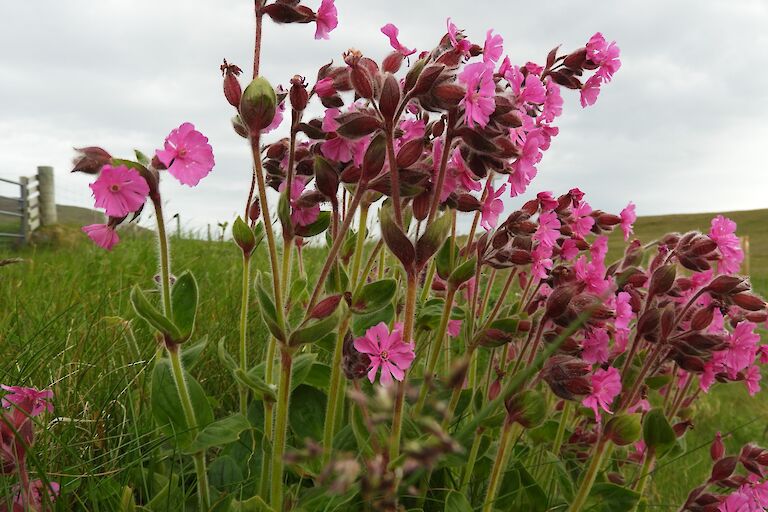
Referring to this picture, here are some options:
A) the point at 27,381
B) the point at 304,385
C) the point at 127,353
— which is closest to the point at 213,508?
the point at 304,385

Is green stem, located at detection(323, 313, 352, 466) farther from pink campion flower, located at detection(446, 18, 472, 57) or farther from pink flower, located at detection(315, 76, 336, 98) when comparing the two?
pink campion flower, located at detection(446, 18, 472, 57)

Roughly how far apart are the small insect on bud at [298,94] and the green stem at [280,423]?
52 centimetres

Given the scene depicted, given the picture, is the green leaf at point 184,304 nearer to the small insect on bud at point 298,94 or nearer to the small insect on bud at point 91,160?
the small insect on bud at point 91,160

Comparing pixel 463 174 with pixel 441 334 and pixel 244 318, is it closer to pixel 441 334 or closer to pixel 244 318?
pixel 441 334

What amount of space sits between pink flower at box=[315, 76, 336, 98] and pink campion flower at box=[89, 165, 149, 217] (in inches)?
17.6

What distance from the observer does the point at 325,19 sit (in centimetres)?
163

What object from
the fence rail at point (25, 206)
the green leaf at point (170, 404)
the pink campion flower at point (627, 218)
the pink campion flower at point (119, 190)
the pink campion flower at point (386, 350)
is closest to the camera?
the pink campion flower at point (119, 190)

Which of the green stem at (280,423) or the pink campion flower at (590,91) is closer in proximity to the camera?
the green stem at (280,423)

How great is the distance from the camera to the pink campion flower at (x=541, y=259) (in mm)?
1700

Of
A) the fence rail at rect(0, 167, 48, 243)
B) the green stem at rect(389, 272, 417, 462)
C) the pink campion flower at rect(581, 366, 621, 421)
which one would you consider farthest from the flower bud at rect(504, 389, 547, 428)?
the fence rail at rect(0, 167, 48, 243)

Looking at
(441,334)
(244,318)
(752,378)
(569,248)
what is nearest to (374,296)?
(441,334)

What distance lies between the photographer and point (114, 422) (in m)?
1.82

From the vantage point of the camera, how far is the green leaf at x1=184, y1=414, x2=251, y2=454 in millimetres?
1394

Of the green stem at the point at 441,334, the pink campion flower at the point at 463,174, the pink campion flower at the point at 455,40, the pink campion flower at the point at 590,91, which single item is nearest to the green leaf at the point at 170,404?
the green stem at the point at 441,334
